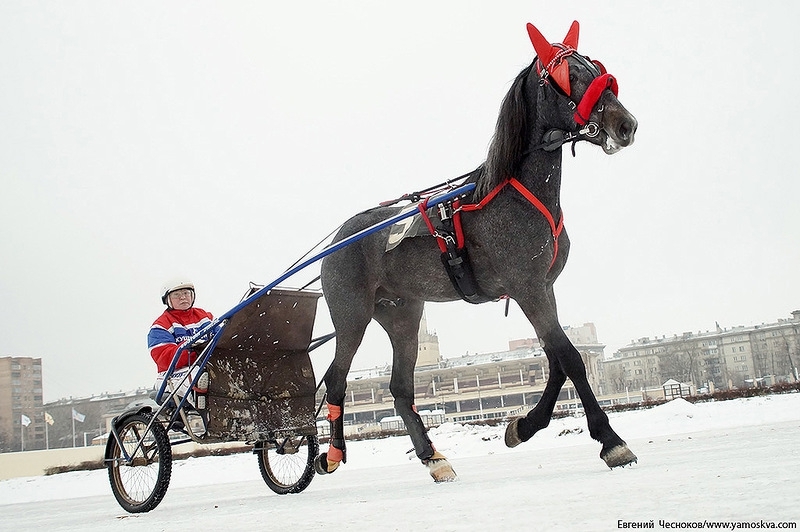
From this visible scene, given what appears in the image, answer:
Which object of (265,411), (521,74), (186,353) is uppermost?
(521,74)

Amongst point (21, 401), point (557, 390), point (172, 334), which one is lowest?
point (557, 390)

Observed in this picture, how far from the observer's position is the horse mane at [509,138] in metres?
4.59

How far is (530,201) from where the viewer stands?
4.47 meters

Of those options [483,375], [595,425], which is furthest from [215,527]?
[483,375]

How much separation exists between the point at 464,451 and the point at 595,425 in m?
7.61

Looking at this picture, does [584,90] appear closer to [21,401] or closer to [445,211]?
[445,211]

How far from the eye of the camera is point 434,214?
490cm

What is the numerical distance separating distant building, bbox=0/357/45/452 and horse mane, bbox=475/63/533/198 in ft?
220

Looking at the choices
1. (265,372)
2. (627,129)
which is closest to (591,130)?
(627,129)

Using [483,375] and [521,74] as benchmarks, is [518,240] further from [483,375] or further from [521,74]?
[483,375]

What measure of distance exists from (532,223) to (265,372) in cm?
274

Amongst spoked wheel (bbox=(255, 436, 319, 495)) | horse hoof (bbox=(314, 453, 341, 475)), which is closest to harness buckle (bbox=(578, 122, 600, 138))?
horse hoof (bbox=(314, 453, 341, 475))

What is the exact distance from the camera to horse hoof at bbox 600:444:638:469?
396 centimetres

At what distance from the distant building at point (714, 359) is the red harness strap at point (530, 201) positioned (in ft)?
247
